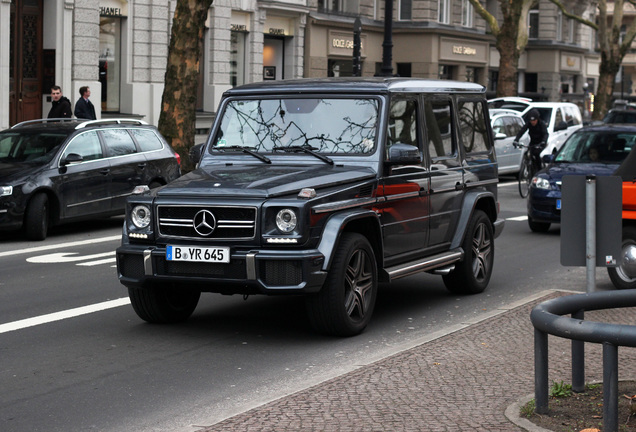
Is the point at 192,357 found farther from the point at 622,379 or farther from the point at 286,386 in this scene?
the point at 622,379

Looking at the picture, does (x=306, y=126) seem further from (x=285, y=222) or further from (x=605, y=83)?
(x=605, y=83)

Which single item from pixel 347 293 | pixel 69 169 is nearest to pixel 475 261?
pixel 347 293

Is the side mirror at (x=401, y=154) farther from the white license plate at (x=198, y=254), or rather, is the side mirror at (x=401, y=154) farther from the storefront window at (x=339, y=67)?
the storefront window at (x=339, y=67)

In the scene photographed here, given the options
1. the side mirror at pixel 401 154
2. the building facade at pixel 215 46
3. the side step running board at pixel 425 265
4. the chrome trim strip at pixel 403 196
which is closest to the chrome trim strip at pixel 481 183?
the side step running board at pixel 425 265

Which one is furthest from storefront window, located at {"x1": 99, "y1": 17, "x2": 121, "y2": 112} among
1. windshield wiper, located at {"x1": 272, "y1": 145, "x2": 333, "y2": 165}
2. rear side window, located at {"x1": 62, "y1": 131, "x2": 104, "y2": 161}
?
windshield wiper, located at {"x1": 272, "y1": 145, "x2": 333, "y2": 165}

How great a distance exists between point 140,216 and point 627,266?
514 centimetres

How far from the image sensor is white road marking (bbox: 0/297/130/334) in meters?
8.98

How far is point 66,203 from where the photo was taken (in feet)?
50.4

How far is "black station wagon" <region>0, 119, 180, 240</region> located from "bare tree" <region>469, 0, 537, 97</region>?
82.6 ft

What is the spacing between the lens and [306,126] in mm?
9406

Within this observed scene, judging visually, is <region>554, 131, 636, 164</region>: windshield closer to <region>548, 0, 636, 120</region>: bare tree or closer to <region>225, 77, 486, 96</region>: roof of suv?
<region>225, 77, 486, 96</region>: roof of suv

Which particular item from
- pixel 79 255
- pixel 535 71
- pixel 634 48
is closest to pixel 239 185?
pixel 79 255

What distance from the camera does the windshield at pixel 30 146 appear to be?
15.5 metres

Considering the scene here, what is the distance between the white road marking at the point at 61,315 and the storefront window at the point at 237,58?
2796 centimetres
